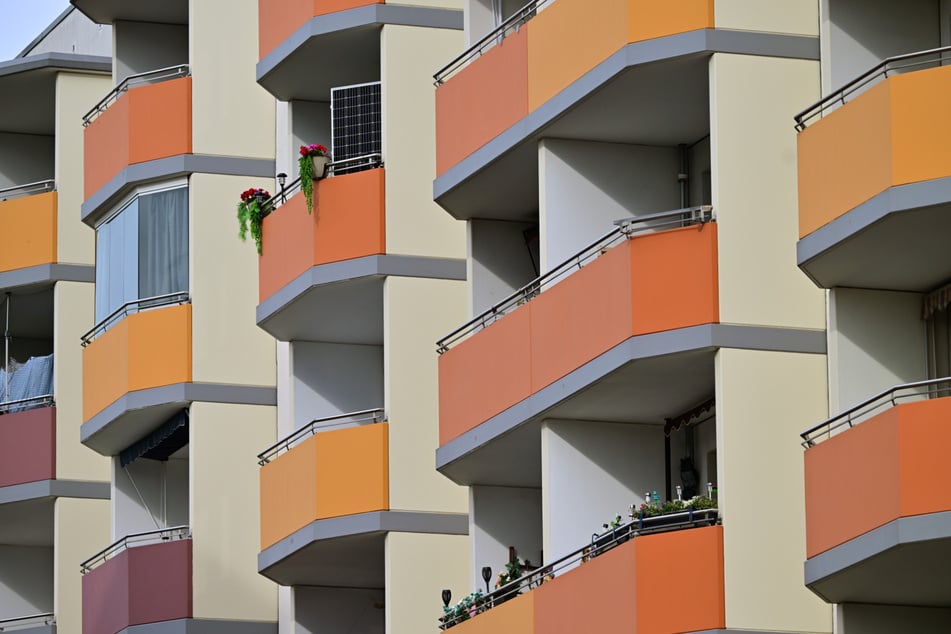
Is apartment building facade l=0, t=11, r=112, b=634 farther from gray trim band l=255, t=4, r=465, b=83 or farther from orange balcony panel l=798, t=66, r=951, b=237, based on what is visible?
orange balcony panel l=798, t=66, r=951, b=237

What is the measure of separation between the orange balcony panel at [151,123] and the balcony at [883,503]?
739 inches

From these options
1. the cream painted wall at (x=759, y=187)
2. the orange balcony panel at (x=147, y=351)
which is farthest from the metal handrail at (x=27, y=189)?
the cream painted wall at (x=759, y=187)

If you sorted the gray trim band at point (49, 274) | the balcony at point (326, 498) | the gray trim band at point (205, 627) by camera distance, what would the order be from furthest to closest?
the gray trim band at point (49, 274) → the gray trim band at point (205, 627) → the balcony at point (326, 498)

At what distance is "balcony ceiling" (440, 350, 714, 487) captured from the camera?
3181cm

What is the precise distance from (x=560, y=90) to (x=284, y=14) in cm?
940

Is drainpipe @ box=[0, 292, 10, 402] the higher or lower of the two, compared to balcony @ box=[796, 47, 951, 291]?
higher

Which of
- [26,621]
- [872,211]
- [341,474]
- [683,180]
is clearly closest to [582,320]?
[683,180]

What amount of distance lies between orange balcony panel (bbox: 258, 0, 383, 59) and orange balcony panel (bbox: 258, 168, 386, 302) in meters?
2.64

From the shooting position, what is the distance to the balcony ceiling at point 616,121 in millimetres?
32656

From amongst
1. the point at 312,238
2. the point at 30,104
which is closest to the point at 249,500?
the point at 312,238

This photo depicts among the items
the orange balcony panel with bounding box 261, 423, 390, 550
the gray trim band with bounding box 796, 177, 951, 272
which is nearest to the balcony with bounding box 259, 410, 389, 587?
the orange balcony panel with bounding box 261, 423, 390, 550

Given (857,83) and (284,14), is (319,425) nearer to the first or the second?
(284,14)

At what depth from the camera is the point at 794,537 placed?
100 feet

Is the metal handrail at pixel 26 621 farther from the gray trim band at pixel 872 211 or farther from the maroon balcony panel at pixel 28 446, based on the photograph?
the gray trim band at pixel 872 211
